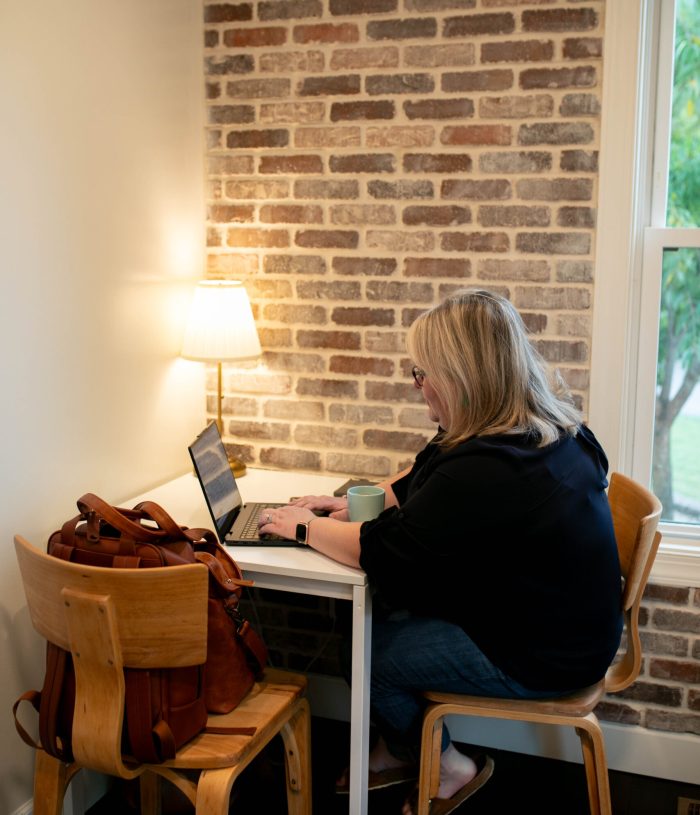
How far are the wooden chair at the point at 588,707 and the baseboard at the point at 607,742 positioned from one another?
21.5 inches

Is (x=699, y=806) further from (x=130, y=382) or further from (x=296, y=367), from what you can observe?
(x=130, y=382)

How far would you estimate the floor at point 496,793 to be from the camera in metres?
2.36

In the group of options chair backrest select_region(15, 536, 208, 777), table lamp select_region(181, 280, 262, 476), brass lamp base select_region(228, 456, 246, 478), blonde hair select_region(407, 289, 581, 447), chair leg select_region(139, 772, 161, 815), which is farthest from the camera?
brass lamp base select_region(228, 456, 246, 478)

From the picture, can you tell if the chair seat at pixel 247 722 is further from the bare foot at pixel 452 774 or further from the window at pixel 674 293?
the window at pixel 674 293

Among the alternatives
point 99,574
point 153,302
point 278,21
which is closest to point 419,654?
point 99,574

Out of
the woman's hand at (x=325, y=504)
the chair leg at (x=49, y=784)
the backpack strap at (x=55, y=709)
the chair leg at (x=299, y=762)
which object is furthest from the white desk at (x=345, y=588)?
the chair leg at (x=49, y=784)

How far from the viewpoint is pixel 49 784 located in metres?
1.83

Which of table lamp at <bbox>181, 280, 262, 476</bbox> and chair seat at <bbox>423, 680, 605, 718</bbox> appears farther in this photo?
table lamp at <bbox>181, 280, 262, 476</bbox>

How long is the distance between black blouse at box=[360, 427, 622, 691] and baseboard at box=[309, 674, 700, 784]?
720 mm

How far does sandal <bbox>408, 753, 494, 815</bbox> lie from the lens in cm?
225

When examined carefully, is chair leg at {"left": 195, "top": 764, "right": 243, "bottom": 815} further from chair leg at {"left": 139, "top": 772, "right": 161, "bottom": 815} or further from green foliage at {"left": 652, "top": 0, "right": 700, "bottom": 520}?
green foliage at {"left": 652, "top": 0, "right": 700, "bottom": 520}

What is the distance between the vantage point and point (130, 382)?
2.53 metres

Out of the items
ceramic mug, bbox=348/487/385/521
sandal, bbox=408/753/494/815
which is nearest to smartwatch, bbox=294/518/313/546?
ceramic mug, bbox=348/487/385/521

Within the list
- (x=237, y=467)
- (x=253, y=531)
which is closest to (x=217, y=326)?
(x=237, y=467)
